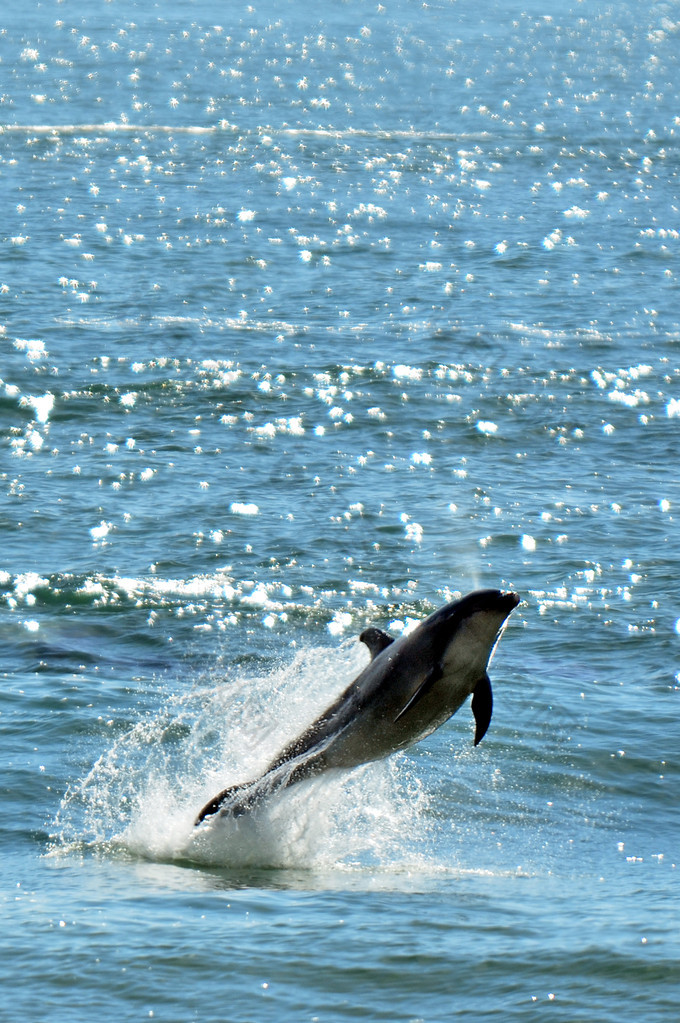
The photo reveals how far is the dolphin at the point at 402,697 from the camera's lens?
13.7 meters

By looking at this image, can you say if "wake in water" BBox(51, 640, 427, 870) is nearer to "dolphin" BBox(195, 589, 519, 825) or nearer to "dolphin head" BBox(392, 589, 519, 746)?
"dolphin" BBox(195, 589, 519, 825)

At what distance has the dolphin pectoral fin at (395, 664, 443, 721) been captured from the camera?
13.7 m

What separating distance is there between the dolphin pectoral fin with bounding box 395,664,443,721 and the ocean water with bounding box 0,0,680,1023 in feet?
5.60

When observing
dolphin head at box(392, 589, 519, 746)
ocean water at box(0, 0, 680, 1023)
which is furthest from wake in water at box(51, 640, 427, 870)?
dolphin head at box(392, 589, 519, 746)

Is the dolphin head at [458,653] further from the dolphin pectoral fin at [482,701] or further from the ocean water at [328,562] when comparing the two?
the ocean water at [328,562]

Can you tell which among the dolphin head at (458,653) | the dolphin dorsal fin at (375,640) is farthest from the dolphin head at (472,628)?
the dolphin dorsal fin at (375,640)

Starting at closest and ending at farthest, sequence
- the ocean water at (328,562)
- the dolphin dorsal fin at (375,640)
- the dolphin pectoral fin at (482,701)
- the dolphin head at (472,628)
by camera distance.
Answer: the ocean water at (328,562) → the dolphin head at (472,628) → the dolphin pectoral fin at (482,701) → the dolphin dorsal fin at (375,640)

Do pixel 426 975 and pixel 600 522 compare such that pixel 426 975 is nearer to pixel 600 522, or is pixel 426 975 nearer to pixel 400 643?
pixel 400 643

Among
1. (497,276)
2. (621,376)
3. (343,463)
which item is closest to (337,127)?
(497,276)

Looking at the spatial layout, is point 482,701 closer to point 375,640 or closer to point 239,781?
point 375,640

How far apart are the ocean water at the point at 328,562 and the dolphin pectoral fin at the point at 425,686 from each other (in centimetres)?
171

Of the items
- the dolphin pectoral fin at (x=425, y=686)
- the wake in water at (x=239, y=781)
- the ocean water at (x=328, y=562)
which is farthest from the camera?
the wake in water at (x=239, y=781)

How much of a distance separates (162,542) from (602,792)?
944cm

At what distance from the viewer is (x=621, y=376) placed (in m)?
35.4
